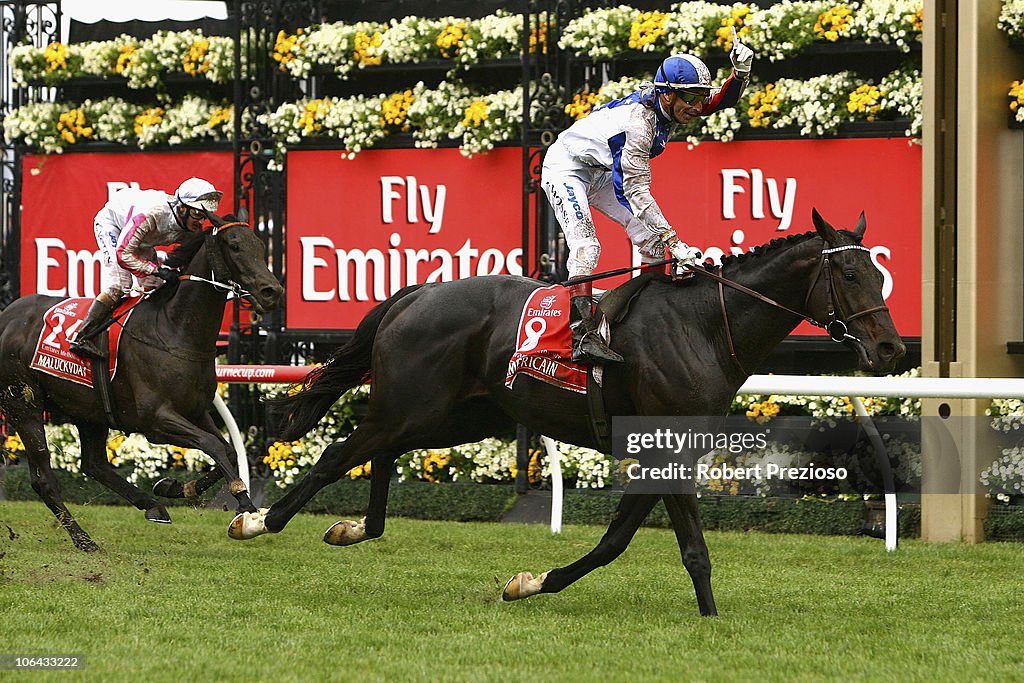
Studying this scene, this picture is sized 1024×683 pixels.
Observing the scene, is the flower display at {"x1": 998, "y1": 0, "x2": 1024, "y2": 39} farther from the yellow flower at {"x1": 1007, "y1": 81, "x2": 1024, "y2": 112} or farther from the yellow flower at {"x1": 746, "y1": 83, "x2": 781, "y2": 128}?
the yellow flower at {"x1": 746, "y1": 83, "x2": 781, "y2": 128}

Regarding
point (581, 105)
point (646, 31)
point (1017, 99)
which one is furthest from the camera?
point (581, 105)

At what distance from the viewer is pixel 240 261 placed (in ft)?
23.4

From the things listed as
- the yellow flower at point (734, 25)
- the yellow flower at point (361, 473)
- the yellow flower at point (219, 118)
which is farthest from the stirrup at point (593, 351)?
the yellow flower at point (219, 118)

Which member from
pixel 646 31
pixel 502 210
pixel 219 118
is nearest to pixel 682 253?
pixel 646 31

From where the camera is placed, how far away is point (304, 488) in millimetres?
6137

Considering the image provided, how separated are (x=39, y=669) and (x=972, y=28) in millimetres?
5869

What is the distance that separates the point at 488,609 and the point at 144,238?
2881 millimetres

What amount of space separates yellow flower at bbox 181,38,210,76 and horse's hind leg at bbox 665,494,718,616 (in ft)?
19.7

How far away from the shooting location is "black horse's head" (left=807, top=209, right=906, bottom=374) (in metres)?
5.38

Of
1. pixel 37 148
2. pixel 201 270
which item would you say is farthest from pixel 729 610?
pixel 37 148

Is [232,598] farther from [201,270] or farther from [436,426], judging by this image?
[201,270]

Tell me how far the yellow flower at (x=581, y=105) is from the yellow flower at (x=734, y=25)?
852 mm

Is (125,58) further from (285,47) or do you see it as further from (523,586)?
(523,586)

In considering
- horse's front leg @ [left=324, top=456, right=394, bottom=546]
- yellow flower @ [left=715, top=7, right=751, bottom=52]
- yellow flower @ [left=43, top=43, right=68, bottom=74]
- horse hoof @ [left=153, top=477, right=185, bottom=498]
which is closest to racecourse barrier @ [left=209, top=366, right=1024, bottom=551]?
horse's front leg @ [left=324, top=456, right=394, bottom=546]
